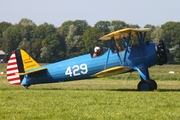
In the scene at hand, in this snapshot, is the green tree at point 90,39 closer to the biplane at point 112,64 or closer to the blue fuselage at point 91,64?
the biplane at point 112,64

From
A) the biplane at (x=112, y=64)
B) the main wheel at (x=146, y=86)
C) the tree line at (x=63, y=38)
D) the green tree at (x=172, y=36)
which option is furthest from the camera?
the tree line at (x=63, y=38)

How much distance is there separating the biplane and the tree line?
56676 millimetres

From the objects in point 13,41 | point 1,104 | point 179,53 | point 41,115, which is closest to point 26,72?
point 1,104

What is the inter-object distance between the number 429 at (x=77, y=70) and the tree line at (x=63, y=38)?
57.2m

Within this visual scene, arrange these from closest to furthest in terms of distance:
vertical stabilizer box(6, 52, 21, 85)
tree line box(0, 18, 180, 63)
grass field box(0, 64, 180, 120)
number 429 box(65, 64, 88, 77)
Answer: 1. grass field box(0, 64, 180, 120)
2. number 429 box(65, 64, 88, 77)
3. vertical stabilizer box(6, 52, 21, 85)
4. tree line box(0, 18, 180, 63)

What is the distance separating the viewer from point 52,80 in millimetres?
17906

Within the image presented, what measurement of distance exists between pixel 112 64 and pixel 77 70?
4.53 feet

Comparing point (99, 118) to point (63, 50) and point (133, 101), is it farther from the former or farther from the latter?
point (63, 50)

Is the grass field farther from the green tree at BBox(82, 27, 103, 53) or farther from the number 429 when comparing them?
the green tree at BBox(82, 27, 103, 53)

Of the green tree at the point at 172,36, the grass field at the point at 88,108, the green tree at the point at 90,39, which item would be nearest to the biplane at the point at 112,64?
the grass field at the point at 88,108

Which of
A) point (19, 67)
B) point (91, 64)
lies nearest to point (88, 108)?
point (91, 64)

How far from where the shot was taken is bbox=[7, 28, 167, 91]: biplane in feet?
54.3

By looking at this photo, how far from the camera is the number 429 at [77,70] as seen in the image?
17.3 m

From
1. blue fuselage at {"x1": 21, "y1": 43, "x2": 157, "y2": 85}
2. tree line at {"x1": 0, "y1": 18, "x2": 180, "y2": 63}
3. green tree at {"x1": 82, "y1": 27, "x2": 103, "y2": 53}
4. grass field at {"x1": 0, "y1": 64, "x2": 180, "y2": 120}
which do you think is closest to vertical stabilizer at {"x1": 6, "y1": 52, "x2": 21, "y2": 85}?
blue fuselage at {"x1": 21, "y1": 43, "x2": 157, "y2": 85}
